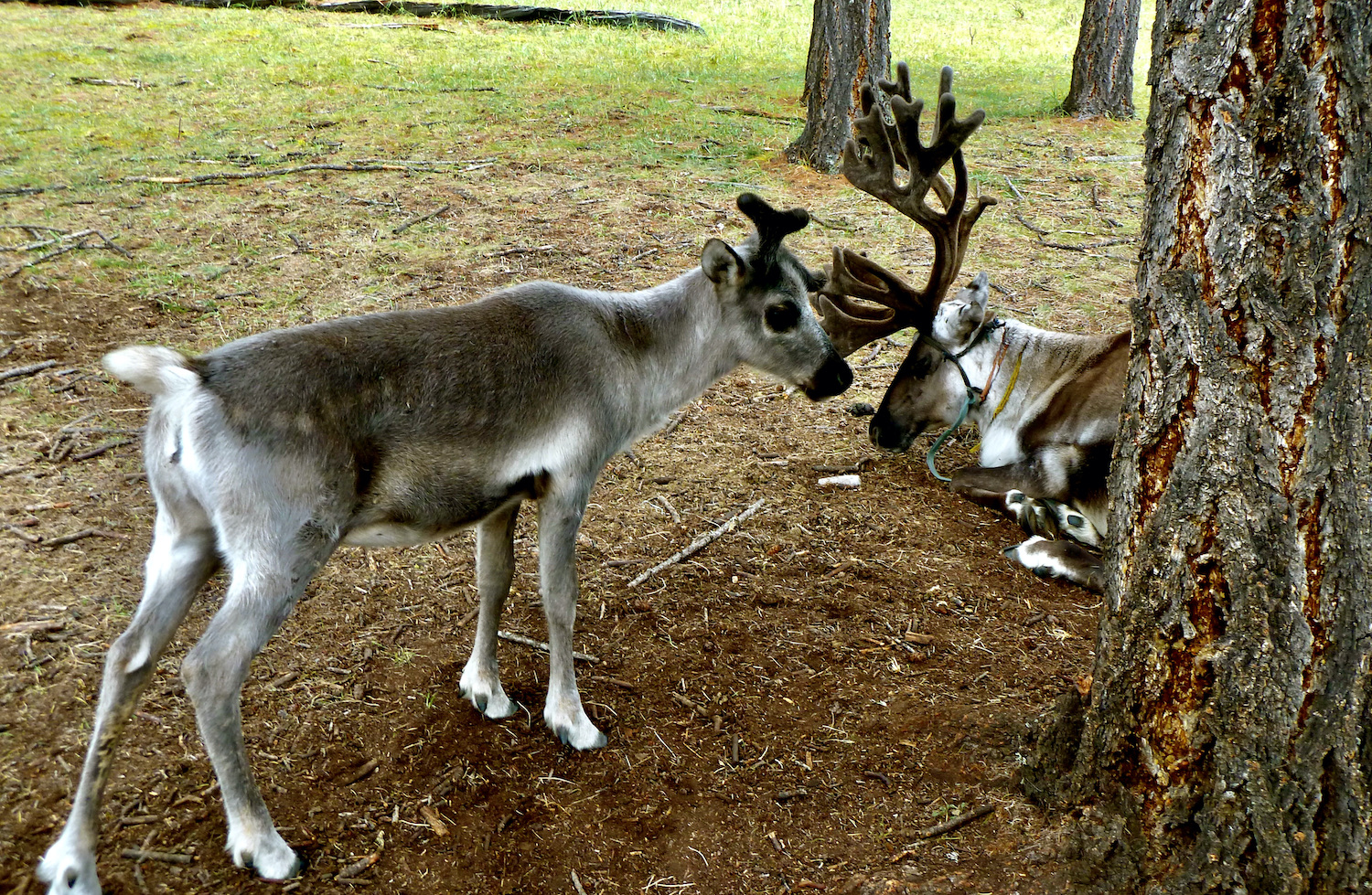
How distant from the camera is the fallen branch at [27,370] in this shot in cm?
645

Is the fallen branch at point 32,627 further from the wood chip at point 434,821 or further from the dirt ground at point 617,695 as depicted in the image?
the wood chip at point 434,821

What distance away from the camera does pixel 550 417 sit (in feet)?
13.3

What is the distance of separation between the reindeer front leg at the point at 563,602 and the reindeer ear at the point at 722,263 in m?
1.11

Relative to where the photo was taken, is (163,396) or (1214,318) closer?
(1214,318)

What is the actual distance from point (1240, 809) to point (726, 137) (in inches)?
431

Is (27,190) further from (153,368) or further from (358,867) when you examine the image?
(358,867)

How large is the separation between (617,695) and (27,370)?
4507 millimetres

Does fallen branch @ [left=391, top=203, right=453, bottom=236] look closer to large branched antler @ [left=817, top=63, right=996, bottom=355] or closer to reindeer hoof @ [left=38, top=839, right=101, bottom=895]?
large branched antler @ [left=817, top=63, right=996, bottom=355]

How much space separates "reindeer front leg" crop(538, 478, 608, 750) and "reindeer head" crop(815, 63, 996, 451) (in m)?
2.74

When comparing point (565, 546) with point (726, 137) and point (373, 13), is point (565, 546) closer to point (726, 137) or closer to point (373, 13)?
point (726, 137)

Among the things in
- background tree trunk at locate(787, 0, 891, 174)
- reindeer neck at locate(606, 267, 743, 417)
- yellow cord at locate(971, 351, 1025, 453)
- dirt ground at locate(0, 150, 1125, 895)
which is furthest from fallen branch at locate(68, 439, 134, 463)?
background tree trunk at locate(787, 0, 891, 174)

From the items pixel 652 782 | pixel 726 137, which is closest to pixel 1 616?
pixel 652 782

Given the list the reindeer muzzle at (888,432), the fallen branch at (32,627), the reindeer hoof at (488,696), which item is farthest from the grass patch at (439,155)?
the reindeer hoof at (488,696)

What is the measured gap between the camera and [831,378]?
5129 millimetres
